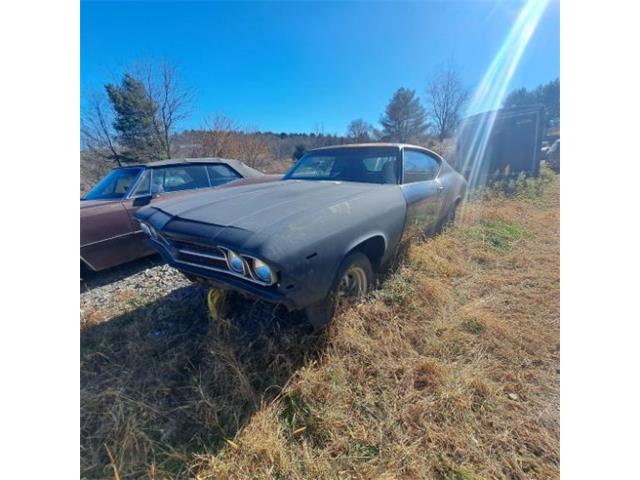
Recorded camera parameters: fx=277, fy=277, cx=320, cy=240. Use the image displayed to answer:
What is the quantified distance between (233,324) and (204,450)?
2.98 ft

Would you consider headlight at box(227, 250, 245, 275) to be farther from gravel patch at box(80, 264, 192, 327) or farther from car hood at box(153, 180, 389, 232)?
gravel patch at box(80, 264, 192, 327)

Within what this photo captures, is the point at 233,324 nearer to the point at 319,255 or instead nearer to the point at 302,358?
the point at 302,358

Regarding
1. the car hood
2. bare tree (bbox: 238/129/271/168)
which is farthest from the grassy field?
bare tree (bbox: 238/129/271/168)

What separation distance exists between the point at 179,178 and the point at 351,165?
274 centimetres

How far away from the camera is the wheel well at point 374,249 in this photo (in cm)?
237

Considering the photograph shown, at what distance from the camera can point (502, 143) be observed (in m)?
10.3

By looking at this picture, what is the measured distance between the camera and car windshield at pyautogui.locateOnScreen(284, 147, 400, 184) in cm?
305

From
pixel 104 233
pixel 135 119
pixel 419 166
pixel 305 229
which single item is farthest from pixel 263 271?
pixel 135 119

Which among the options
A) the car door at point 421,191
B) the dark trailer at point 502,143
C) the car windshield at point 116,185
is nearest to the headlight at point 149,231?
the car windshield at point 116,185

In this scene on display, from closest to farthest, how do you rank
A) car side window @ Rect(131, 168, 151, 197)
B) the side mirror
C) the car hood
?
1. the car hood
2. the side mirror
3. car side window @ Rect(131, 168, 151, 197)

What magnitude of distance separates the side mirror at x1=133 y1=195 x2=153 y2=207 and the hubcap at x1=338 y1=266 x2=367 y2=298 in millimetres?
3094

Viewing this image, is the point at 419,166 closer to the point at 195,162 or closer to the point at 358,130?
the point at 195,162

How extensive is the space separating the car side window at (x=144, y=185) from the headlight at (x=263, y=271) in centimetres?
315
